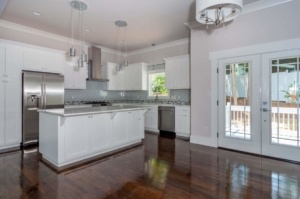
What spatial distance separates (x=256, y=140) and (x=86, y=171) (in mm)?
3373

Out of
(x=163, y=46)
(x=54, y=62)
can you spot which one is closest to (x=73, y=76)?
(x=54, y=62)

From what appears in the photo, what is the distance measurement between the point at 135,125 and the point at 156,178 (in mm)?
1837

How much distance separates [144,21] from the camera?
4.24 meters

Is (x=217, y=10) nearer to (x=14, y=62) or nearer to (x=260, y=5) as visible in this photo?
(x=260, y=5)

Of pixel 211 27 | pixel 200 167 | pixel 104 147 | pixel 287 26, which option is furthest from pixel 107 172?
pixel 287 26

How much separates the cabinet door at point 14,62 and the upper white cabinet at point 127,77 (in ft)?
8.94

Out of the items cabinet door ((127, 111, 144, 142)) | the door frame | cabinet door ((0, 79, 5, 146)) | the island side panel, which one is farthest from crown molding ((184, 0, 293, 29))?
cabinet door ((0, 79, 5, 146))

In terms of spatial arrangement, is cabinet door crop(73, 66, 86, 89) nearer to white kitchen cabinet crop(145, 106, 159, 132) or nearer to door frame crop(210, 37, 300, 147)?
white kitchen cabinet crop(145, 106, 159, 132)

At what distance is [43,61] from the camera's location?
4469 mm

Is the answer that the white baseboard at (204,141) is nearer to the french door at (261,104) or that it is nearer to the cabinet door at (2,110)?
the french door at (261,104)

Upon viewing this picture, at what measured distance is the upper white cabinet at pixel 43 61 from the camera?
166 inches

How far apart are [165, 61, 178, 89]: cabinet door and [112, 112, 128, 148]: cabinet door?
2.22 m

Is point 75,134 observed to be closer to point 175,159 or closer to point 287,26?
point 175,159

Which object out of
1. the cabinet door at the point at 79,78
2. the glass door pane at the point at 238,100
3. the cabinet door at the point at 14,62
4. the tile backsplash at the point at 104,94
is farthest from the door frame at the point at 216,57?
the cabinet door at the point at 14,62
